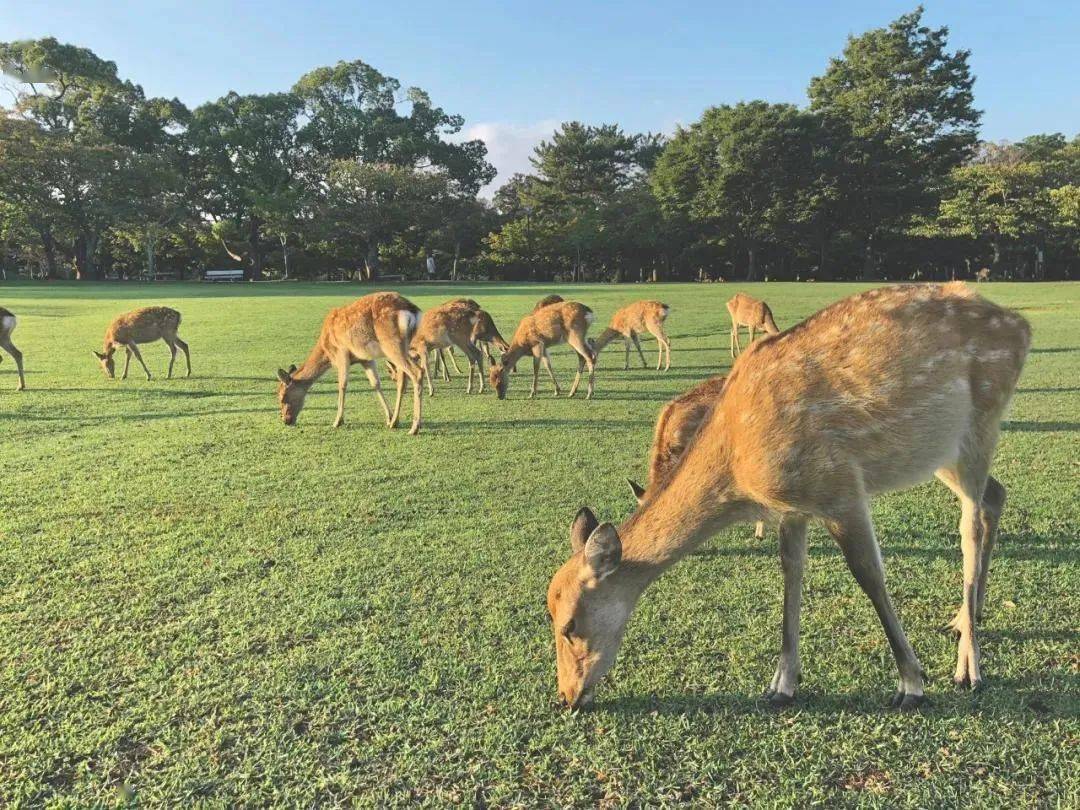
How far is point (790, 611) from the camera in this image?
3.02 m

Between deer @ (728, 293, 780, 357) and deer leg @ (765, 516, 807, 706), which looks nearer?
deer leg @ (765, 516, 807, 706)

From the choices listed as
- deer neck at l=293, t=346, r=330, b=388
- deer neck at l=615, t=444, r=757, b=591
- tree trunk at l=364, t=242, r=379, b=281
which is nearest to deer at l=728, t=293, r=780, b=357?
deer neck at l=293, t=346, r=330, b=388

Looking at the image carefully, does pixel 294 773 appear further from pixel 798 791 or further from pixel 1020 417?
pixel 1020 417

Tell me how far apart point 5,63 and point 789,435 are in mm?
68002

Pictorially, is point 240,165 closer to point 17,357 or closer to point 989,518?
point 17,357

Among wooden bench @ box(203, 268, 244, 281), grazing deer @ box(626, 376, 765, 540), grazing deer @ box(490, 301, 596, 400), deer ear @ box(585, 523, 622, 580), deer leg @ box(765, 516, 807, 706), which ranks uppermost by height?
wooden bench @ box(203, 268, 244, 281)

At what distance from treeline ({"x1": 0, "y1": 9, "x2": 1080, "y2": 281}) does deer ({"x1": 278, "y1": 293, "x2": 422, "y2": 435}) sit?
44.1 m

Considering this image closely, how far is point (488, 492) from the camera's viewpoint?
5.64 m

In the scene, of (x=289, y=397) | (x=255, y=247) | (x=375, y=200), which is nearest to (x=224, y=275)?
(x=255, y=247)

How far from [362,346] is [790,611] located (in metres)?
6.86

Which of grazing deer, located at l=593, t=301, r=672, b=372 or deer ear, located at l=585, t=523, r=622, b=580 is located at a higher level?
grazing deer, located at l=593, t=301, r=672, b=372

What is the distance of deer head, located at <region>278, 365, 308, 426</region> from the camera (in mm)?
8242

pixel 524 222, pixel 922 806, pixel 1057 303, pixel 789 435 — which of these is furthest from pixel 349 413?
pixel 524 222

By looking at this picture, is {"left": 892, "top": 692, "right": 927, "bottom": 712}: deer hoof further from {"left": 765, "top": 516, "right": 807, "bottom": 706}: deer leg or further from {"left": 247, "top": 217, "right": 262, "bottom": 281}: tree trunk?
{"left": 247, "top": 217, "right": 262, "bottom": 281}: tree trunk
